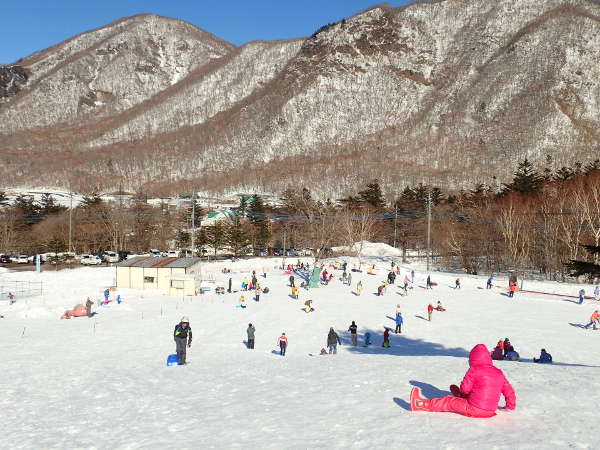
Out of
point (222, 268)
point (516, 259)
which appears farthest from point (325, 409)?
point (516, 259)

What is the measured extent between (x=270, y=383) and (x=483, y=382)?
539cm

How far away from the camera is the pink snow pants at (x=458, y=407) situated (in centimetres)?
727

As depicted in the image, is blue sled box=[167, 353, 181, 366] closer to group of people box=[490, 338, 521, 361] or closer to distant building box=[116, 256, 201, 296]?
group of people box=[490, 338, 521, 361]

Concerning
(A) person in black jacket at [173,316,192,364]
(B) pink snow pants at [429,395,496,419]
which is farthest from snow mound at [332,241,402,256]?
(B) pink snow pants at [429,395,496,419]

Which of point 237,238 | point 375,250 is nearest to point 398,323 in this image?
point 237,238

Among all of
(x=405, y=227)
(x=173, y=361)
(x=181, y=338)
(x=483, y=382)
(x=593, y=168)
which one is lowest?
(x=173, y=361)

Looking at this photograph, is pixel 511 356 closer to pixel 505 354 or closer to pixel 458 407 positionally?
pixel 505 354

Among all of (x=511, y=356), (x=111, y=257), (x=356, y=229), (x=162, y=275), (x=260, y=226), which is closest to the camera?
(x=511, y=356)

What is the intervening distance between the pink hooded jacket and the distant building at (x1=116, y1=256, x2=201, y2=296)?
2668cm

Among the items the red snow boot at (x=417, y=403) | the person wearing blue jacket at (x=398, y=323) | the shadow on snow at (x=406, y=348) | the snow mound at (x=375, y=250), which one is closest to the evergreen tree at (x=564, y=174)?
the snow mound at (x=375, y=250)

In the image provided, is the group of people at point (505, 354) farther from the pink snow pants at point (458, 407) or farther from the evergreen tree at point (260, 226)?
the evergreen tree at point (260, 226)

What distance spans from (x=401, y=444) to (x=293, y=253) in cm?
5735

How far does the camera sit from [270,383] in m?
11.0

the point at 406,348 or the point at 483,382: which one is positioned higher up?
the point at 483,382
